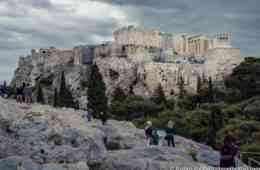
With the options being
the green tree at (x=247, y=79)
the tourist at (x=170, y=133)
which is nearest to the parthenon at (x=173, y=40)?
the green tree at (x=247, y=79)

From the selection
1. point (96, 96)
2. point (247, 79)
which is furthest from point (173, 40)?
point (96, 96)

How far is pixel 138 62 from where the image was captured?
82312 mm

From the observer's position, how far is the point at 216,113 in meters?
44.4

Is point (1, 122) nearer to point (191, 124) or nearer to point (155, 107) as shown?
point (191, 124)

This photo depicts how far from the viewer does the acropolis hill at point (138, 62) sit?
7900cm

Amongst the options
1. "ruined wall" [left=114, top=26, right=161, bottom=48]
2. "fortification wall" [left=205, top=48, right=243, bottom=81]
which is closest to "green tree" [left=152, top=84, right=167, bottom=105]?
"fortification wall" [left=205, top=48, right=243, bottom=81]

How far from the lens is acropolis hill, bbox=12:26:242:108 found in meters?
79.0

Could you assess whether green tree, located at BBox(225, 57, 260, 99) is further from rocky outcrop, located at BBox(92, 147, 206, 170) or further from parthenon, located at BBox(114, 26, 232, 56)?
rocky outcrop, located at BBox(92, 147, 206, 170)

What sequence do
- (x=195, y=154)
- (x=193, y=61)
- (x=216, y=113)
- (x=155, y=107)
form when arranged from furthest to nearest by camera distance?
(x=193, y=61) → (x=155, y=107) → (x=216, y=113) → (x=195, y=154)

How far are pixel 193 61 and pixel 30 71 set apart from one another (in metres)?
32.5

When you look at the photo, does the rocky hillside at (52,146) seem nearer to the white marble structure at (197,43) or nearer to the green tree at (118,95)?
the green tree at (118,95)

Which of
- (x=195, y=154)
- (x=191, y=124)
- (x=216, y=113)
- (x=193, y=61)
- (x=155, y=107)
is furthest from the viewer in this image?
(x=193, y=61)

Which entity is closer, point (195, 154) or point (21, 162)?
point (21, 162)

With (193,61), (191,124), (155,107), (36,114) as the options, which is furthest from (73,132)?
(193,61)
